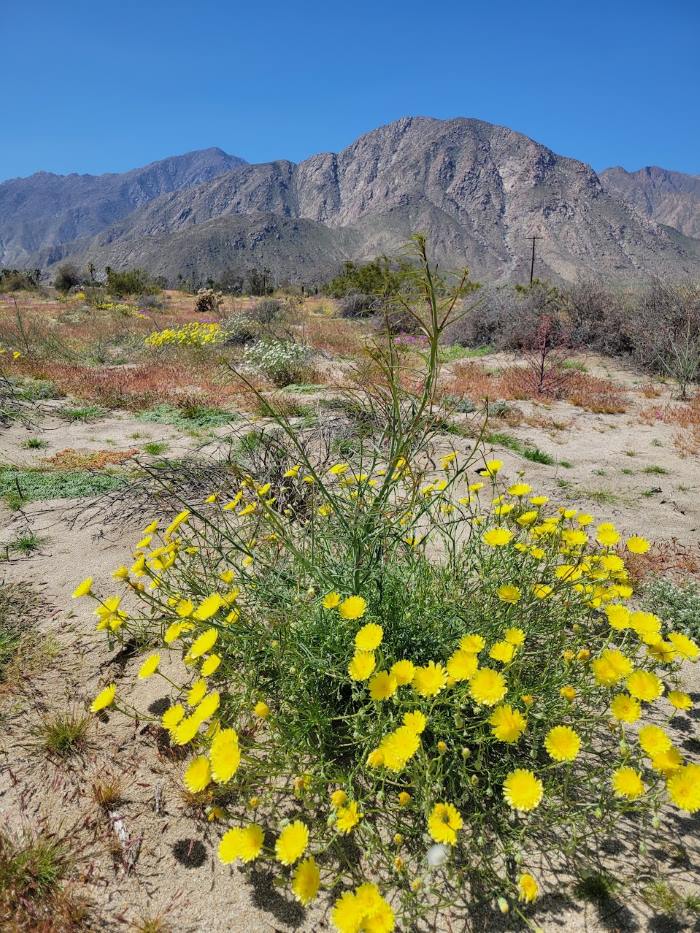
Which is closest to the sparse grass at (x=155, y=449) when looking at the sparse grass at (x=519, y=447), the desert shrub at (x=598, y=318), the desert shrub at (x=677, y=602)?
the sparse grass at (x=519, y=447)

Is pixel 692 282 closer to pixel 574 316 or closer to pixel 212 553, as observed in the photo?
pixel 574 316

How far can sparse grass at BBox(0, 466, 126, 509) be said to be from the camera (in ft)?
14.1

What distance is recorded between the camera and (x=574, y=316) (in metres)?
13.5

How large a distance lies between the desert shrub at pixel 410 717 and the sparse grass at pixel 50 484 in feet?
9.04

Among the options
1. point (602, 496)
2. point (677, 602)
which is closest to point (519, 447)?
point (602, 496)

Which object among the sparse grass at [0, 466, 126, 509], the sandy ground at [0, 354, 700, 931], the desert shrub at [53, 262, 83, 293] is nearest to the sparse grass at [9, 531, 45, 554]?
the sandy ground at [0, 354, 700, 931]

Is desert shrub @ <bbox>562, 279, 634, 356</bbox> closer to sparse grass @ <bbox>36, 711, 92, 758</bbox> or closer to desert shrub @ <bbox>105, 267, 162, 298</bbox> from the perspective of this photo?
sparse grass @ <bbox>36, 711, 92, 758</bbox>

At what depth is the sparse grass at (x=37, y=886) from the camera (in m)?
1.36

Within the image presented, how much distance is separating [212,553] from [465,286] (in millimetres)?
2484

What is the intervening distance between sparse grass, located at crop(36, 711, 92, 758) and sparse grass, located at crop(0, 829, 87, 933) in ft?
1.04

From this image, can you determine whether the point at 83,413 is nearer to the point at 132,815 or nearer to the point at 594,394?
the point at 132,815

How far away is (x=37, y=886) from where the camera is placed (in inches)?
56.9

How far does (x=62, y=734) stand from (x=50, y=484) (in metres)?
3.24

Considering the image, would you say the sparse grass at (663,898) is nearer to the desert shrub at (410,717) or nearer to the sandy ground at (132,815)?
the sandy ground at (132,815)
